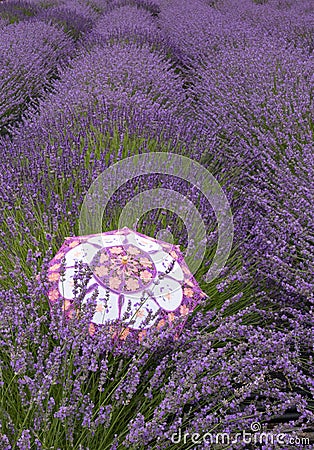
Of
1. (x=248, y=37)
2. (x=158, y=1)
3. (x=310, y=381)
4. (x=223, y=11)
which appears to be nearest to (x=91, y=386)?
(x=310, y=381)

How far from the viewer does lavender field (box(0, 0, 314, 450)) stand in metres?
1.02

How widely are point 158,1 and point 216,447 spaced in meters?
7.64

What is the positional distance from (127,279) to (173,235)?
1.27 feet

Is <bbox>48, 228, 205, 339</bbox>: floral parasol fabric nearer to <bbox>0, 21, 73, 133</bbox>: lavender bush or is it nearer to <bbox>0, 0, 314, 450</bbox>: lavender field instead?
<bbox>0, 0, 314, 450</bbox>: lavender field

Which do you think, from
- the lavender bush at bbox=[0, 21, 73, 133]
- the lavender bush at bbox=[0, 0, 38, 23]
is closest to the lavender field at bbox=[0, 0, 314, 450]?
the lavender bush at bbox=[0, 21, 73, 133]

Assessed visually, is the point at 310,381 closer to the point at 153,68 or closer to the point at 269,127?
the point at 269,127

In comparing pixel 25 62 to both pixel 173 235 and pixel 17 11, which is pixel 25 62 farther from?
pixel 17 11

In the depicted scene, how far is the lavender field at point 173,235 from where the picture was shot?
102cm

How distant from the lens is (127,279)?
133 cm

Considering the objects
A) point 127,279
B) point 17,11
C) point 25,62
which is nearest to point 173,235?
point 127,279

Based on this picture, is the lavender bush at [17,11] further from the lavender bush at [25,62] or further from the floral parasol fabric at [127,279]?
the floral parasol fabric at [127,279]

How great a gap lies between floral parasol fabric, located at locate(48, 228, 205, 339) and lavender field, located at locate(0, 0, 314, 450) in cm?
6

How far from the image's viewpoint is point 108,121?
2.40 meters

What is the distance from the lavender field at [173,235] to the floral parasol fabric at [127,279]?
0.06 m
